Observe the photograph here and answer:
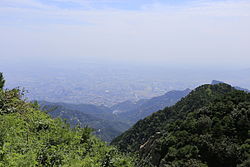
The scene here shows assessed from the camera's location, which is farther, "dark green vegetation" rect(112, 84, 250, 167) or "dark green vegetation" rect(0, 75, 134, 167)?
Result: "dark green vegetation" rect(112, 84, 250, 167)

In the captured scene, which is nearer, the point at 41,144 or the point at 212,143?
the point at 41,144

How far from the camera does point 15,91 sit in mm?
13602

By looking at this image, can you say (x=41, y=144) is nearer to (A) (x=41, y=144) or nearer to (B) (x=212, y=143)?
(A) (x=41, y=144)

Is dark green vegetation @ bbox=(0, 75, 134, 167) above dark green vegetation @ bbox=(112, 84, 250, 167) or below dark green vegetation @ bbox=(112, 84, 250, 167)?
above

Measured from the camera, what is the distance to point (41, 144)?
7.93m

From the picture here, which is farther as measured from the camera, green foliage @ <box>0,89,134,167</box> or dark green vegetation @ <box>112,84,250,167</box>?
dark green vegetation @ <box>112,84,250,167</box>

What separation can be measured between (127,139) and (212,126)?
31.0 m

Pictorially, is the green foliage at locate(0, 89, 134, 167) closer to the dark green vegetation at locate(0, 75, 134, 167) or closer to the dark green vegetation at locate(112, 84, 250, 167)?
the dark green vegetation at locate(0, 75, 134, 167)

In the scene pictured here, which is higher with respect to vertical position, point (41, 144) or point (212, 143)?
point (41, 144)

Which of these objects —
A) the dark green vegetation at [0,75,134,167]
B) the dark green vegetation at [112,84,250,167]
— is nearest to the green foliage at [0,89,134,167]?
the dark green vegetation at [0,75,134,167]

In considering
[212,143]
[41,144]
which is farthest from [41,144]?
[212,143]

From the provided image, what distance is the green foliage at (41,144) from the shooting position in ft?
21.5

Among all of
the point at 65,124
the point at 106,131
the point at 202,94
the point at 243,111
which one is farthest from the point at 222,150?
the point at 106,131

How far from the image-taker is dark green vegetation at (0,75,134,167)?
21.3ft
